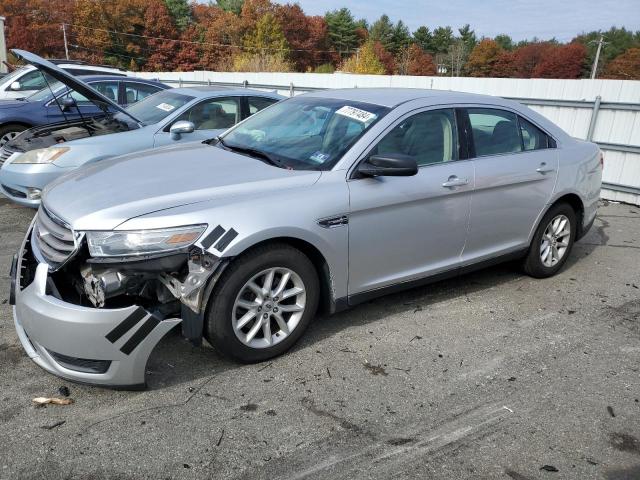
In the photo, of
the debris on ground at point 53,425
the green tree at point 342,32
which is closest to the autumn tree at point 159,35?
the green tree at point 342,32

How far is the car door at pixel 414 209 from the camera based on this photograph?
3660mm

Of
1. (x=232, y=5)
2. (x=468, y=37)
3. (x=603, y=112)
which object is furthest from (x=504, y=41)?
(x=603, y=112)

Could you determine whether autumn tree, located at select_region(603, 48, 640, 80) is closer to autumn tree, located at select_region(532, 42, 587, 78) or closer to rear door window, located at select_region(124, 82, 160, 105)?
autumn tree, located at select_region(532, 42, 587, 78)

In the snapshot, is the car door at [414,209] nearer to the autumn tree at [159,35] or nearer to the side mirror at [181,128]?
the side mirror at [181,128]

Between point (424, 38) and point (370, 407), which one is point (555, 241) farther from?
point (424, 38)

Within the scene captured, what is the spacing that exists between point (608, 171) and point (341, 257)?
730 centimetres

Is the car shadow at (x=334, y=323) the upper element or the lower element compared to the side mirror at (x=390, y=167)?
lower

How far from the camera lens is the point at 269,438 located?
278 cm

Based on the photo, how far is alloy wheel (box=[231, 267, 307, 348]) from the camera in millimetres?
3281

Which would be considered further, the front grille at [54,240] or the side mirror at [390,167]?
the side mirror at [390,167]

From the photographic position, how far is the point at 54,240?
3230 mm

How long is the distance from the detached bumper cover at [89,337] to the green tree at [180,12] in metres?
84.5

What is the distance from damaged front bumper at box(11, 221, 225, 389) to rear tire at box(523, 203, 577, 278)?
321 centimetres

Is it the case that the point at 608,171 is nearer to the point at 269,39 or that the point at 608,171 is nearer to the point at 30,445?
the point at 30,445
